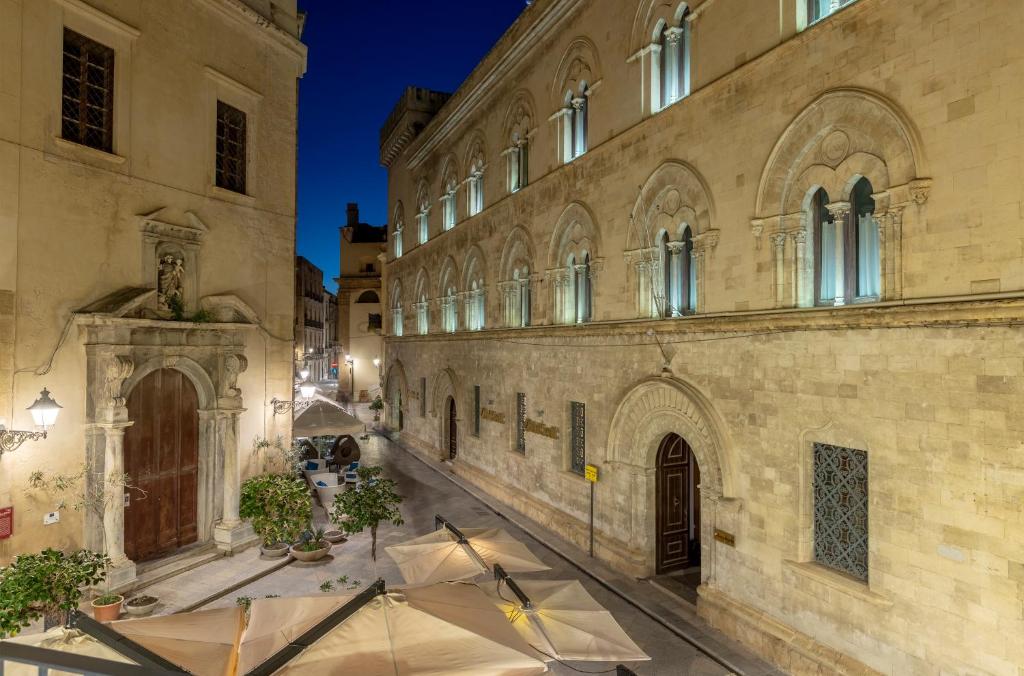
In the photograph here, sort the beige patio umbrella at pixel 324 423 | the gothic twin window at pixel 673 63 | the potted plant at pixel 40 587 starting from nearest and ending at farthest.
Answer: the potted plant at pixel 40 587 → the gothic twin window at pixel 673 63 → the beige patio umbrella at pixel 324 423

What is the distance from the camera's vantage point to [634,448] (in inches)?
493

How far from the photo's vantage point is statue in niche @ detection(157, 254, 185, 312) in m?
12.1

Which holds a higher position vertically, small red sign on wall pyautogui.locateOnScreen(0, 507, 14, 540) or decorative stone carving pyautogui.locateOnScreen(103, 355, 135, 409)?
decorative stone carving pyautogui.locateOnScreen(103, 355, 135, 409)

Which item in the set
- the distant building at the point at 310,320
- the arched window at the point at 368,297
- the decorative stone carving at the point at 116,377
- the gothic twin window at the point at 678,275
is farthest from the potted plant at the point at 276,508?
the arched window at the point at 368,297

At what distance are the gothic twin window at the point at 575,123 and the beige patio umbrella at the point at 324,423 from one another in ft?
33.3

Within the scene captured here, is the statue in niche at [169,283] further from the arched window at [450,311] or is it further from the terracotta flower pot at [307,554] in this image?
the arched window at [450,311]

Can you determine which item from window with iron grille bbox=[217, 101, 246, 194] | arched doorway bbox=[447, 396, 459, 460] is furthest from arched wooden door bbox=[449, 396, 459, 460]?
window with iron grille bbox=[217, 101, 246, 194]

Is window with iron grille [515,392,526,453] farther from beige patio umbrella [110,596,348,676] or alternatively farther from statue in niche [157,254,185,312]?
beige patio umbrella [110,596,348,676]

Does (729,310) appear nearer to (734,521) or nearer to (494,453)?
(734,521)

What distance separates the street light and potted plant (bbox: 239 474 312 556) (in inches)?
162

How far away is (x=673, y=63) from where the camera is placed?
38.9ft

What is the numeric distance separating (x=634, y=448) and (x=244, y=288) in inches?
Answer: 371

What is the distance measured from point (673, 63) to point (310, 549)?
12.3m

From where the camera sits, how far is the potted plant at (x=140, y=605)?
1007 centimetres
